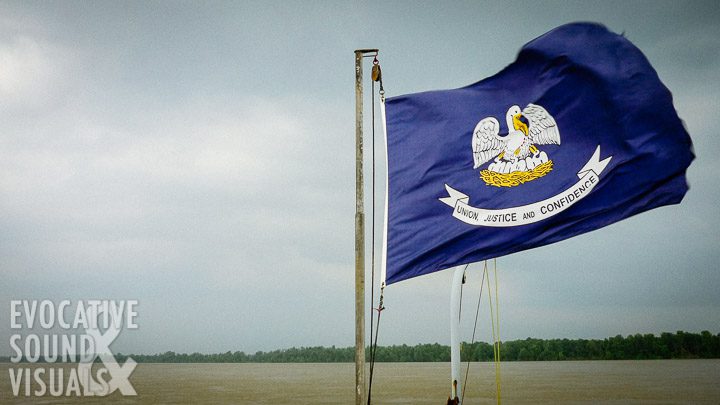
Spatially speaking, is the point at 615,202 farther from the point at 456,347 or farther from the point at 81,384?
the point at 81,384

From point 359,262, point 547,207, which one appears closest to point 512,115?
point 547,207

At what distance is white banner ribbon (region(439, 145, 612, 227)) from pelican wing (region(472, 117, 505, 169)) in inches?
27.9

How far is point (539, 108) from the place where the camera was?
27.9 ft

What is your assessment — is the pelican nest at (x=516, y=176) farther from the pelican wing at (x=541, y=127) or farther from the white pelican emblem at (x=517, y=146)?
the pelican wing at (x=541, y=127)

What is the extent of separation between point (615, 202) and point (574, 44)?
1998mm

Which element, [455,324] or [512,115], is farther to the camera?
[455,324]

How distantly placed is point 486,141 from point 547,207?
116 cm

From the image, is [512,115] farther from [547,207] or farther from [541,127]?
[547,207]

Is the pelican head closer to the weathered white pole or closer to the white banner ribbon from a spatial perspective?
the white banner ribbon

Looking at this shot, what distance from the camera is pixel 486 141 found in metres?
8.59

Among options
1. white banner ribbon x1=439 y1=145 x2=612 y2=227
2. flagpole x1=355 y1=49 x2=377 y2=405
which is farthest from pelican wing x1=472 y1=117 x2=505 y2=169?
flagpole x1=355 y1=49 x2=377 y2=405

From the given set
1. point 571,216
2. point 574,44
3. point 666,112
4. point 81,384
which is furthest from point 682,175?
→ point 81,384

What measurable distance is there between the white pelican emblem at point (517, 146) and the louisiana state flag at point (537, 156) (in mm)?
13

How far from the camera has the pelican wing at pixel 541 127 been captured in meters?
8.38
